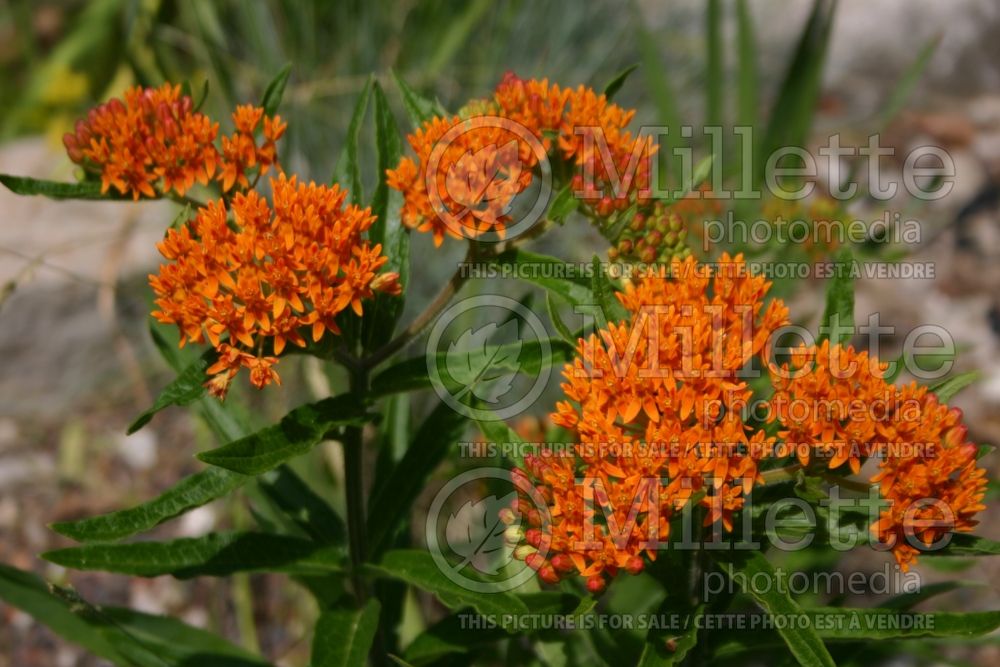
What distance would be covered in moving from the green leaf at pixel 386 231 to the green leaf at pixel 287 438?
140mm

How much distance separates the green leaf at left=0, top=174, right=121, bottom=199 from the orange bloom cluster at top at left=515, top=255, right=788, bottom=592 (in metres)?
0.89

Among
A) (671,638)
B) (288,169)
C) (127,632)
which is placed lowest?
(127,632)

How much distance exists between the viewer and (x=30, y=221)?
167 inches

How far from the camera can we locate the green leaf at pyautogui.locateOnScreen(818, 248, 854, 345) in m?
1.69

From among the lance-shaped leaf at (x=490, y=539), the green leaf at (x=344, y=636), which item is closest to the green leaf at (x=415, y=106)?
the lance-shaped leaf at (x=490, y=539)

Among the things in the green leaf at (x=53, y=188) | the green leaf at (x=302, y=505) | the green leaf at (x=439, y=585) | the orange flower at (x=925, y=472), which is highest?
the green leaf at (x=53, y=188)

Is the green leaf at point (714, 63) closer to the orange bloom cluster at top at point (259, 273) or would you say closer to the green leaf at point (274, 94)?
the green leaf at point (274, 94)

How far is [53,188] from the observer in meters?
1.70

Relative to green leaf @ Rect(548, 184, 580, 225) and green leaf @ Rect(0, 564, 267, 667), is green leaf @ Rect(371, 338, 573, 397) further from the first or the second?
green leaf @ Rect(0, 564, 267, 667)

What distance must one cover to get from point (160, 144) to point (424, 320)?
1.78 feet

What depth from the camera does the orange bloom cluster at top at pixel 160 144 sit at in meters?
1.71

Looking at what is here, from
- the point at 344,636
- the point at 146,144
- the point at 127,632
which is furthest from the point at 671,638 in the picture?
the point at 146,144

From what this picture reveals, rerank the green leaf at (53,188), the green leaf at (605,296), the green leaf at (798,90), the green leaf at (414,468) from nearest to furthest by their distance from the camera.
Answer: the green leaf at (605,296), the green leaf at (53,188), the green leaf at (414,468), the green leaf at (798,90)

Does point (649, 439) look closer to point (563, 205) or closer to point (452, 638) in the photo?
point (563, 205)
